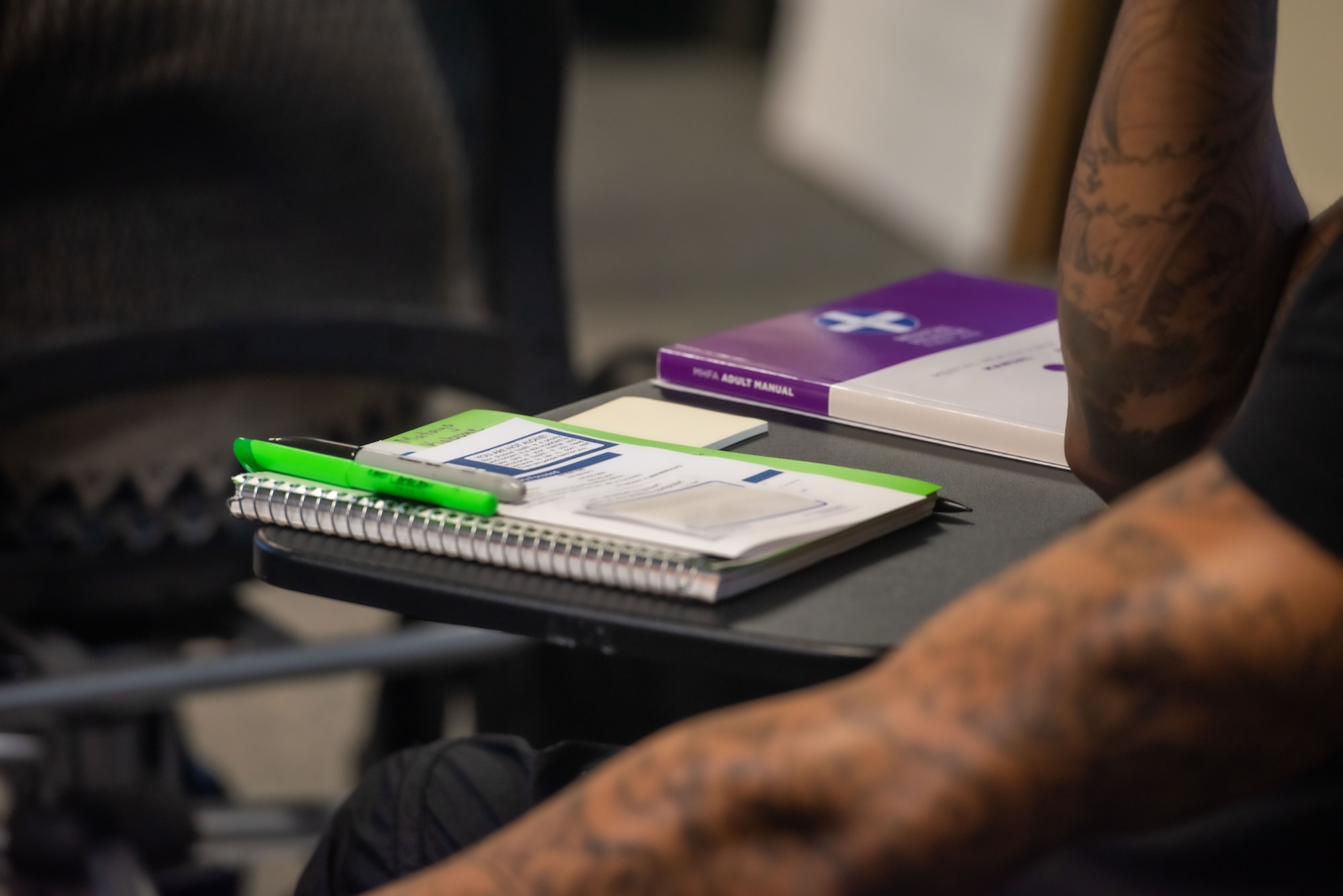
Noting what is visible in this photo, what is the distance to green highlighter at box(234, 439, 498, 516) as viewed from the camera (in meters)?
0.61

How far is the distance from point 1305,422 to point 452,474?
1.12ft

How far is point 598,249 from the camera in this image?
438 centimetres

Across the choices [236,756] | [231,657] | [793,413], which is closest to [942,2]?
[236,756]

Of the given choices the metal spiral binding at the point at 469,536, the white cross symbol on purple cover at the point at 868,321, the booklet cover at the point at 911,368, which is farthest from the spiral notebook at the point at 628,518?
the white cross symbol on purple cover at the point at 868,321

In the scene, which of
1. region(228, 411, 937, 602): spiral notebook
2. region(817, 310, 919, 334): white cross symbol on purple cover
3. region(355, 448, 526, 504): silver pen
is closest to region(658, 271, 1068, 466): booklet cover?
region(817, 310, 919, 334): white cross symbol on purple cover

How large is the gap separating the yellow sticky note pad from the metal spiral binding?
0.15 m

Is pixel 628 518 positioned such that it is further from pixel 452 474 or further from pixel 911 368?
pixel 911 368

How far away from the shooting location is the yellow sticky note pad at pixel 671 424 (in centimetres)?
74

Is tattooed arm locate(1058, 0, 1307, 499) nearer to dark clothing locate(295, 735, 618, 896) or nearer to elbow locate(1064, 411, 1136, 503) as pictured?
elbow locate(1064, 411, 1136, 503)

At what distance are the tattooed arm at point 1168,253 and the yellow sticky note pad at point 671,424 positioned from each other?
0.55 ft

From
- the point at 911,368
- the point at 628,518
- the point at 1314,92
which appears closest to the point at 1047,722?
the point at 628,518

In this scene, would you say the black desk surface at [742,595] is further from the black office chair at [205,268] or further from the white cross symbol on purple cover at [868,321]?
the black office chair at [205,268]

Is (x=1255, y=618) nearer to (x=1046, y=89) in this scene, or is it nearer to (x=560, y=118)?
(x=560, y=118)

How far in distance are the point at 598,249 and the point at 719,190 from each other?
2.81 ft
